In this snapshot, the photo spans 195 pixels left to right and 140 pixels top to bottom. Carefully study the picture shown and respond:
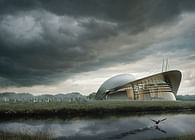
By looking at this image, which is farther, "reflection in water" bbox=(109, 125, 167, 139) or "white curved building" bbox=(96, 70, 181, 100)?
"white curved building" bbox=(96, 70, 181, 100)

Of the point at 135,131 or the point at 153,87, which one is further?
the point at 153,87

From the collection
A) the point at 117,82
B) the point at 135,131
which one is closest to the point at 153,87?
the point at 117,82

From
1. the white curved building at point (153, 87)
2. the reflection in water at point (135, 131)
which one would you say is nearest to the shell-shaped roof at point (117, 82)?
the white curved building at point (153, 87)

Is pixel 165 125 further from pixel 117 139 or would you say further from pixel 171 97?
pixel 171 97

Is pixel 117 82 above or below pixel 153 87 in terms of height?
above

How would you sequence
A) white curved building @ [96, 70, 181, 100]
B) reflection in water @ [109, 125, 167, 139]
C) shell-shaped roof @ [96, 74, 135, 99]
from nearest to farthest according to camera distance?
reflection in water @ [109, 125, 167, 139] → white curved building @ [96, 70, 181, 100] → shell-shaped roof @ [96, 74, 135, 99]

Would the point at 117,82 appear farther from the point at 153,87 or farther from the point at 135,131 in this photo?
the point at 135,131

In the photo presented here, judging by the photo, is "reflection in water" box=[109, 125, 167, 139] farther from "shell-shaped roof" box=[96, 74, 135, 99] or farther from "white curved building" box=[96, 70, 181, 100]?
"shell-shaped roof" box=[96, 74, 135, 99]

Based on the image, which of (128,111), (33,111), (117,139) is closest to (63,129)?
(117,139)

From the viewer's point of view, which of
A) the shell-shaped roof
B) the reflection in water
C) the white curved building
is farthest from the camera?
the shell-shaped roof

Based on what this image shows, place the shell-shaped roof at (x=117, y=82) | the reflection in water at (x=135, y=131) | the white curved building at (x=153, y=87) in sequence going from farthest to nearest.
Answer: the shell-shaped roof at (x=117, y=82)
the white curved building at (x=153, y=87)
the reflection in water at (x=135, y=131)

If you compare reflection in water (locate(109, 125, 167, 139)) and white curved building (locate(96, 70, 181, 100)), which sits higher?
white curved building (locate(96, 70, 181, 100))

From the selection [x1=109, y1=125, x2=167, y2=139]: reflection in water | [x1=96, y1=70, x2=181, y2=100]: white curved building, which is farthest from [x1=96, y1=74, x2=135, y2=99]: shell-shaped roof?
[x1=109, y1=125, x2=167, y2=139]: reflection in water

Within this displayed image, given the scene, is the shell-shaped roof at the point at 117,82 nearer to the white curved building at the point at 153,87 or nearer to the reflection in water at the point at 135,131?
the white curved building at the point at 153,87
